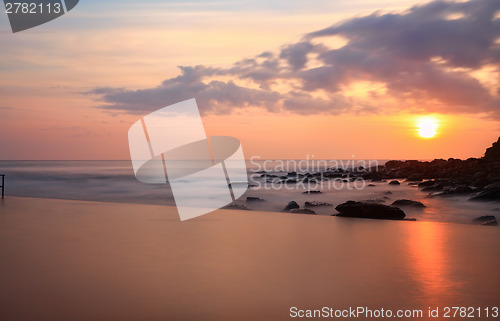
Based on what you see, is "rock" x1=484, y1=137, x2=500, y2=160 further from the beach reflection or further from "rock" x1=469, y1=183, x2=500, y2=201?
the beach reflection

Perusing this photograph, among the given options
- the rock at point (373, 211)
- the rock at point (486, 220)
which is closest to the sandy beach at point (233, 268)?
the rock at point (373, 211)

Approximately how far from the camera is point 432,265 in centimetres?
408

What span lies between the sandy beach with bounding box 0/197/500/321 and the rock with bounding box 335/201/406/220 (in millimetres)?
951

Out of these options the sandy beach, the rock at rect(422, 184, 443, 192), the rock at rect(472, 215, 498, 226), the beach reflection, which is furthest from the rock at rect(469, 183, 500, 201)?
the beach reflection

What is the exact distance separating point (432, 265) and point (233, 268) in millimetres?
1875

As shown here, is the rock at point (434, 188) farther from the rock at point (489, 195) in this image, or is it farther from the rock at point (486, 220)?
the rock at point (486, 220)

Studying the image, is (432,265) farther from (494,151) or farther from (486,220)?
(494,151)

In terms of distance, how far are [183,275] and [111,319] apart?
3.47 feet

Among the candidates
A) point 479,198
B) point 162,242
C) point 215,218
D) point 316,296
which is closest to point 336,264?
point 316,296

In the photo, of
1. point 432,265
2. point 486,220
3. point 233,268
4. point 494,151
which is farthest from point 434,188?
point 494,151

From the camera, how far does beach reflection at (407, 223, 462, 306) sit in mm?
3143

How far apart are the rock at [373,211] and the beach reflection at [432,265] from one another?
1.36 metres

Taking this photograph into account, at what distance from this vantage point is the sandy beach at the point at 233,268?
286cm

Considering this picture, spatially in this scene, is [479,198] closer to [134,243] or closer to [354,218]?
[354,218]
